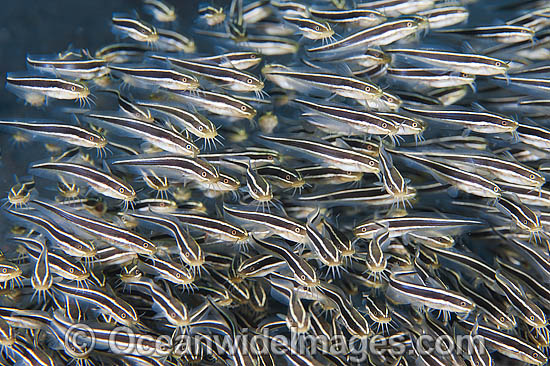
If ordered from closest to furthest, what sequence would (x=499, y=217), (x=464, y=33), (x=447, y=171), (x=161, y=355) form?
(x=161, y=355) → (x=447, y=171) → (x=499, y=217) → (x=464, y=33)

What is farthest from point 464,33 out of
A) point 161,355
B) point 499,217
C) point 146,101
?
point 161,355

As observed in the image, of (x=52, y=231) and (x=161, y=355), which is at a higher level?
(x=52, y=231)

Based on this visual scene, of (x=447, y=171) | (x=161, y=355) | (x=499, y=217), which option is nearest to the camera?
(x=161, y=355)

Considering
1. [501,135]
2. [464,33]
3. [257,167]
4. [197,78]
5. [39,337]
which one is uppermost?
[464,33]

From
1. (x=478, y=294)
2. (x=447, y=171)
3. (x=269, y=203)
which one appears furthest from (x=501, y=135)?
(x=269, y=203)

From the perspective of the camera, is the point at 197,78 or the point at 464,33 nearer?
the point at 197,78

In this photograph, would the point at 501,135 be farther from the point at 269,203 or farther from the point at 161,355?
the point at 161,355
